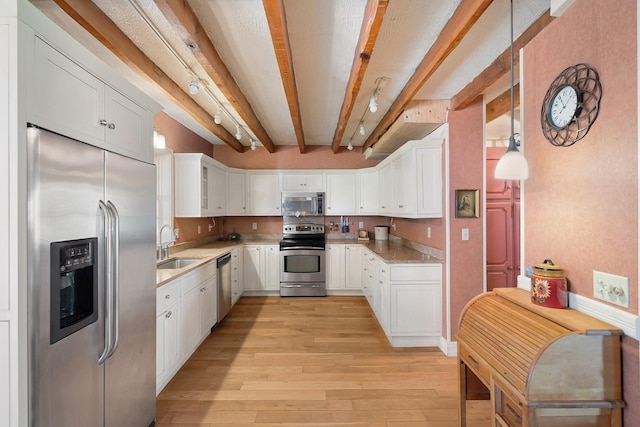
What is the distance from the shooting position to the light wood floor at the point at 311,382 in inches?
77.3

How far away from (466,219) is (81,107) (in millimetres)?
3047

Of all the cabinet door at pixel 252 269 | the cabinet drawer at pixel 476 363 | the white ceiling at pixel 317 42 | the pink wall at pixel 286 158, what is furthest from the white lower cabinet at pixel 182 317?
the pink wall at pixel 286 158

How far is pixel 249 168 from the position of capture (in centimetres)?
521

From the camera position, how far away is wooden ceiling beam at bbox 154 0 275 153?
1474 millimetres

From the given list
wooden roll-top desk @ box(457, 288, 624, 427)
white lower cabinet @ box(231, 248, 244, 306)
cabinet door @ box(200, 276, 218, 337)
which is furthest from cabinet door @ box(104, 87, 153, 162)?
white lower cabinet @ box(231, 248, 244, 306)

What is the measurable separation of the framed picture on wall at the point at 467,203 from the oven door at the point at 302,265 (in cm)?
237

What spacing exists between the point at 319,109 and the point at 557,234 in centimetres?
261

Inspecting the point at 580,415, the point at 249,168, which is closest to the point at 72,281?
the point at 580,415

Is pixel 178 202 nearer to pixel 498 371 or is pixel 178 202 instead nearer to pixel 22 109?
pixel 22 109

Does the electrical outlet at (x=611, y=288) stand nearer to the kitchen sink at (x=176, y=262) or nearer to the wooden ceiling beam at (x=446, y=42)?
the wooden ceiling beam at (x=446, y=42)

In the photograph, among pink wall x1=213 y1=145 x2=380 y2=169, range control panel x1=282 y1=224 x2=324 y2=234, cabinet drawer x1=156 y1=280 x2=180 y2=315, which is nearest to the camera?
cabinet drawer x1=156 y1=280 x2=180 y2=315

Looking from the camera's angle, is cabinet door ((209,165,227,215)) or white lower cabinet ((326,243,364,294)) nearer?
cabinet door ((209,165,227,215))

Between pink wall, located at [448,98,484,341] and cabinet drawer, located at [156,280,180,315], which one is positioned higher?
pink wall, located at [448,98,484,341]

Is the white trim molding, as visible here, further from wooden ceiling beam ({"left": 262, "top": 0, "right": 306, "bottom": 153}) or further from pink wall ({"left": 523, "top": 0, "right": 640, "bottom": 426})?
wooden ceiling beam ({"left": 262, "top": 0, "right": 306, "bottom": 153})
